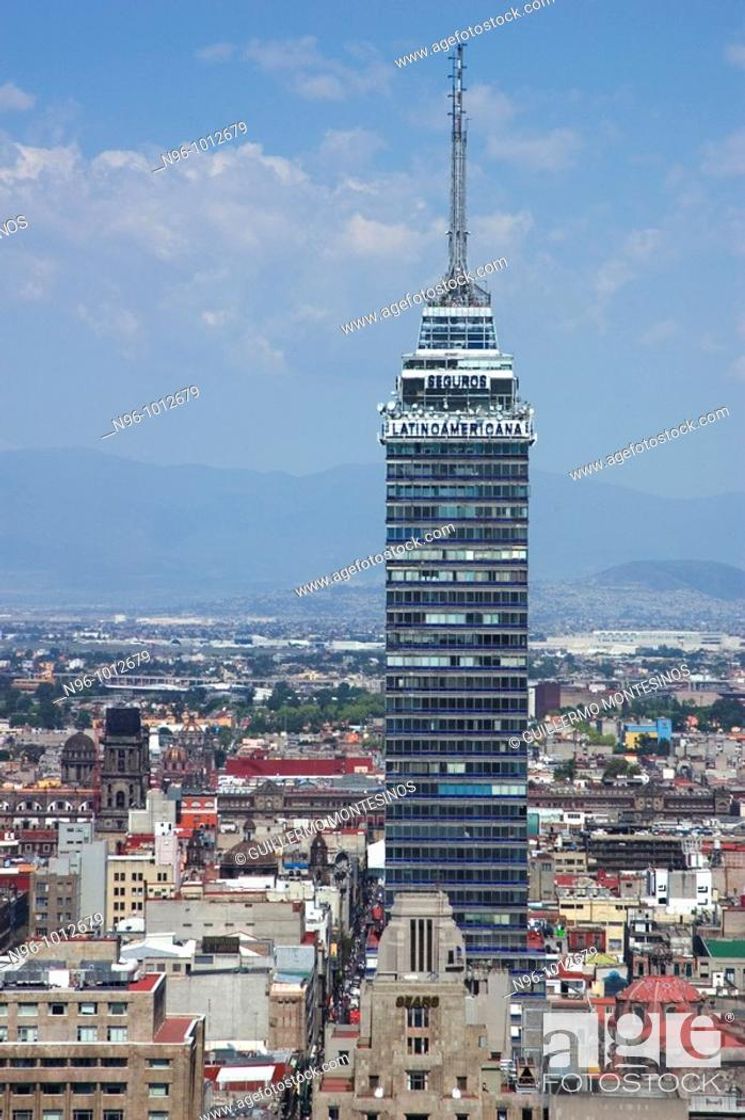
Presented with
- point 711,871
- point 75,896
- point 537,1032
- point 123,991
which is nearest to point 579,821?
point 711,871

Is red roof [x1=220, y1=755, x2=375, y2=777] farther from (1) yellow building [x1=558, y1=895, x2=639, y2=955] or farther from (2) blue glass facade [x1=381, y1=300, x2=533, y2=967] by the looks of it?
(2) blue glass facade [x1=381, y1=300, x2=533, y2=967]

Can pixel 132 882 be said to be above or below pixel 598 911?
above

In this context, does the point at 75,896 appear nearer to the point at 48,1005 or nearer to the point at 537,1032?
the point at 537,1032

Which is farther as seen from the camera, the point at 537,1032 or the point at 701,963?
the point at 701,963

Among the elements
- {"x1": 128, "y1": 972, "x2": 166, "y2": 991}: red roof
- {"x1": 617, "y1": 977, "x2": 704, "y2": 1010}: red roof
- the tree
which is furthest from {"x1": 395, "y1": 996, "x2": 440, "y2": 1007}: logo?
the tree

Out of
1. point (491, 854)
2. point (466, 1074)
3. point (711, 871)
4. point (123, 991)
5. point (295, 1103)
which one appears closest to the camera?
point (466, 1074)

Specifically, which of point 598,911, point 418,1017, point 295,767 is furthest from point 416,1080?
point 295,767

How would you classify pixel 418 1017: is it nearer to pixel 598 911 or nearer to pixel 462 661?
pixel 462 661
